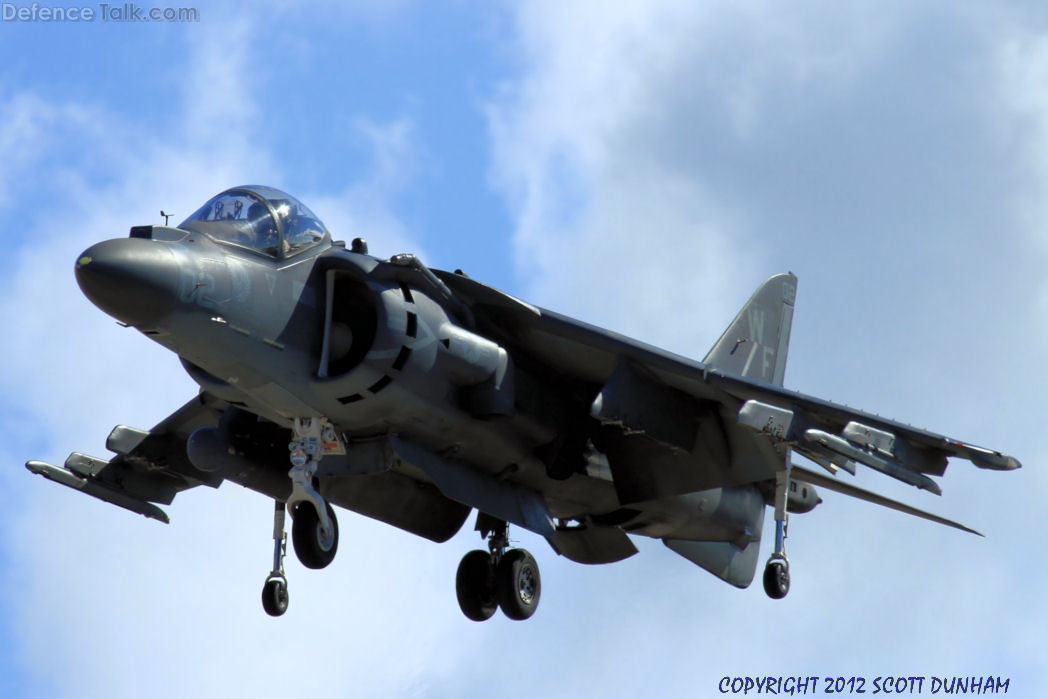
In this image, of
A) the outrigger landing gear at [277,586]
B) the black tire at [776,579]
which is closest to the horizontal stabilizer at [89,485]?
the outrigger landing gear at [277,586]

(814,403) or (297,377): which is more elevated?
(814,403)

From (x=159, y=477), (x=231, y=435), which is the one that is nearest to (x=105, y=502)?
(x=159, y=477)

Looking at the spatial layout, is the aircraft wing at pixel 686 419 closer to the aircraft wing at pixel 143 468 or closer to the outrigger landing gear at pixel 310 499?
the outrigger landing gear at pixel 310 499

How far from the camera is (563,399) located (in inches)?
711

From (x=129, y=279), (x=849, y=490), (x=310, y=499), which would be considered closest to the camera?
(x=129, y=279)

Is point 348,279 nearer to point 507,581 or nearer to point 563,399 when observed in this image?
point 563,399

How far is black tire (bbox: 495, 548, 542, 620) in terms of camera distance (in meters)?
18.9

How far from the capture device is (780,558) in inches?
714

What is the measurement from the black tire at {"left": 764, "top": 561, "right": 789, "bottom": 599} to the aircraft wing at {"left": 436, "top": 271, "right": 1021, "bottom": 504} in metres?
0.94

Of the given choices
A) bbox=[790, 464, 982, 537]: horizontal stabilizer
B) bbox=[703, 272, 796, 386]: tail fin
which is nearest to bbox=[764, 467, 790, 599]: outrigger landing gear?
bbox=[790, 464, 982, 537]: horizontal stabilizer

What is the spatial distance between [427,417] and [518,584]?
3.11 m

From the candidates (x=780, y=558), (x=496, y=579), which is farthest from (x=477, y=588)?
(x=780, y=558)

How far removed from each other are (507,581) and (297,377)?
4.22m

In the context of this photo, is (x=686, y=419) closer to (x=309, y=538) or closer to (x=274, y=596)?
(x=309, y=538)
